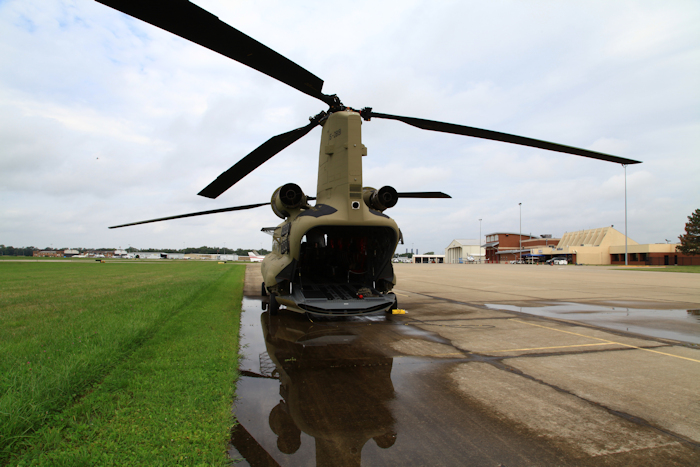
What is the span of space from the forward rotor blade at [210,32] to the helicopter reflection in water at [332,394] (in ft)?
15.6

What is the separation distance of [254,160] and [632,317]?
10308 mm

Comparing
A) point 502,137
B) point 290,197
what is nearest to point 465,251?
point 502,137

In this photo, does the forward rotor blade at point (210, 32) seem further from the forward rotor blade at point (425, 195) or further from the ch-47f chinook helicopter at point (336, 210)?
the forward rotor blade at point (425, 195)

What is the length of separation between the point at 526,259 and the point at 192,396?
92.1m

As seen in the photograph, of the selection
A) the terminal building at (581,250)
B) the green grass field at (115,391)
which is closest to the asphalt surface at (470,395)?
the green grass field at (115,391)

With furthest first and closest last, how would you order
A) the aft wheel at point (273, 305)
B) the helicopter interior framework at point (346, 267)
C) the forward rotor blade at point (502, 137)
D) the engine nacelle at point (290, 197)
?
the aft wheel at point (273, 305) → the engine nacelle at point (290, 197) → the helicopter interior framework at point (346, 267) → the forward rotor blade at point (502, 137)

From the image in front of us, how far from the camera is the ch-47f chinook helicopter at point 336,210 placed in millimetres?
7625

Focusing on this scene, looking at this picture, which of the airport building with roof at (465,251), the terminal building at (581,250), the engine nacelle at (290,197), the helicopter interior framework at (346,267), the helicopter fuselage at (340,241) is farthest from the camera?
the airport building with roof at (465,251)

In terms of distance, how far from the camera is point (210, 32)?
489 cm

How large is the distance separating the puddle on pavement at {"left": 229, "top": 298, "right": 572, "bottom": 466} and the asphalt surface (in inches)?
0.5

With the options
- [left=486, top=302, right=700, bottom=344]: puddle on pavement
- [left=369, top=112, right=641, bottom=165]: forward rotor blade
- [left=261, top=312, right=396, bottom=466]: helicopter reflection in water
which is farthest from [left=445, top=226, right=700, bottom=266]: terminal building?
[left=261, top=312, right=396, bottom=466]: helicopter reflection in water

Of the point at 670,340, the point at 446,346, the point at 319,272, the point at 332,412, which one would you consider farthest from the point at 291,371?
the point at 670,340

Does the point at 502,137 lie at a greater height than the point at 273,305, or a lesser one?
greater

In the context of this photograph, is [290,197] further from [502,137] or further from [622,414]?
[622,414]
